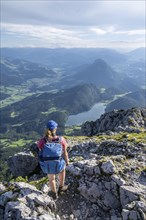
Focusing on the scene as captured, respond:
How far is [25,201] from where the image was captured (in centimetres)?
1689

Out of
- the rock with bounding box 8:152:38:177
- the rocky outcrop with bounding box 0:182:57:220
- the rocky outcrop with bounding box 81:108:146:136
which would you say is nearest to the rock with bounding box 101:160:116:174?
the rocky outcrop with bounding box 0:182:57:220

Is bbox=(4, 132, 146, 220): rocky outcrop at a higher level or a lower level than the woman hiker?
lower

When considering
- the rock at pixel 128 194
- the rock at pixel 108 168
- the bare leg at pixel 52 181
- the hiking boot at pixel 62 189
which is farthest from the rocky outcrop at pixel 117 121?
the bare leg at pixel 52 181

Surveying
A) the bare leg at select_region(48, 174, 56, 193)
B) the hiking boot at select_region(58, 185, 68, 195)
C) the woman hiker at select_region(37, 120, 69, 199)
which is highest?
the woman hiker at select_region(37, 120, 69, 199)

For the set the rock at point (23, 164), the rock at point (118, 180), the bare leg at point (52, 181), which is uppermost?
the bare leg at point (52, 181)

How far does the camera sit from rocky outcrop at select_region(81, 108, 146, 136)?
171ft

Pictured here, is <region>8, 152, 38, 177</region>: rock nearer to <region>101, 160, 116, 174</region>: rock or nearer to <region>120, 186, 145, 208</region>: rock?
<region>101, 160, 116, 174</region>: rock

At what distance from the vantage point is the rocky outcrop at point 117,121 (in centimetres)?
5197

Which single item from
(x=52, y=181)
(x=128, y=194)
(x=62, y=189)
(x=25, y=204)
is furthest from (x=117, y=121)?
(x=25, y=204)

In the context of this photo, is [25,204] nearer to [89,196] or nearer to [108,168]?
[89,196]

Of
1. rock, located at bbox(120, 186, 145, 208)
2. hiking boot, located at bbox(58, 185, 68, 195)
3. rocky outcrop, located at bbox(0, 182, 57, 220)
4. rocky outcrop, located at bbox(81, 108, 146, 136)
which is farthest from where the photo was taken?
rocky outcrop, located at bbox(81, 108, 146, 136)

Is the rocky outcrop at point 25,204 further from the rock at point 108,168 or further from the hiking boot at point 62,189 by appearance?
the rock at point 108,168

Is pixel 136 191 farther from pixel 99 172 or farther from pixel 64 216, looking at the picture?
pixel 64 216

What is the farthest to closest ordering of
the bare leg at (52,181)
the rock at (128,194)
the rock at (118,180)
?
1. the rock at (118,180)
2. the bare leg at (52,181)
3. the rock at (128,194)
